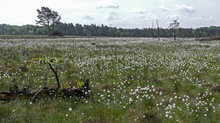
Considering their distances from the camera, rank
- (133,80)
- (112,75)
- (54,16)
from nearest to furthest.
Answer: (133,80) → (112,75) → (54,16)

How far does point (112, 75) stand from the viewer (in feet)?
39.5

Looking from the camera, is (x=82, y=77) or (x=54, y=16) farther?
(x=54, y=16)

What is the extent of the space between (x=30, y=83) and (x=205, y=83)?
7.45 m

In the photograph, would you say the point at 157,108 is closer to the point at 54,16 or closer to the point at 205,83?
the point at 205,83

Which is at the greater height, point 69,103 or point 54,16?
point 54,16

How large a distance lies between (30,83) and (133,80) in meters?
4.43

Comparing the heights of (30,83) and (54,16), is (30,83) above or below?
below

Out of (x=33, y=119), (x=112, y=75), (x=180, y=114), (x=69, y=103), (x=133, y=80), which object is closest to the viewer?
(x=33, y=119)

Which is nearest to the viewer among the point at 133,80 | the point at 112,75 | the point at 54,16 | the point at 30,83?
the point at 30,83

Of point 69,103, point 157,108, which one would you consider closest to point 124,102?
point 157,108

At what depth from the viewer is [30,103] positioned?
7.04m

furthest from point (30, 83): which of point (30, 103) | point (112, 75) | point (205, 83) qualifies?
point (205, 83)

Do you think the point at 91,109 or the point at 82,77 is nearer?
the point at 91,109

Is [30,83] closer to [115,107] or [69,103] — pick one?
[69,103]
